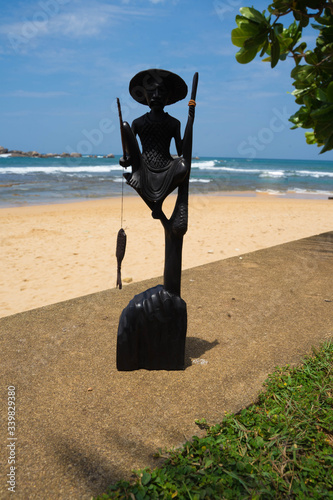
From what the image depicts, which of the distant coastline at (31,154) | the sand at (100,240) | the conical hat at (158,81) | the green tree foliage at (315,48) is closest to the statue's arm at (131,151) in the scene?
the conical hat at (158,81)

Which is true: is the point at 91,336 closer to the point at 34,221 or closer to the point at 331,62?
the point at 331,62

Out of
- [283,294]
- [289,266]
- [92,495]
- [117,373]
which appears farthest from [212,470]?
[289,266]

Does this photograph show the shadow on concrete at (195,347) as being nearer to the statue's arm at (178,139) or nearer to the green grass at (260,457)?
the green grass at (260,457)

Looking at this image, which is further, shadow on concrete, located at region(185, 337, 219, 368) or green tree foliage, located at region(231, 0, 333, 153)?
shadow on concrete, located at region(185, 337, 219, 368)

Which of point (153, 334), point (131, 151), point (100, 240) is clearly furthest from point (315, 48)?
point (100, 240)

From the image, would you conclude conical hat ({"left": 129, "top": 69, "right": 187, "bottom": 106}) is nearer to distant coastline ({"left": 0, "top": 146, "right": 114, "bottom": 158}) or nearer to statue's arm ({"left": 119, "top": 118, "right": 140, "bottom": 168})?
statue's arm ({"left": 119, "top": 118, "right": 140, "bottom": 168})

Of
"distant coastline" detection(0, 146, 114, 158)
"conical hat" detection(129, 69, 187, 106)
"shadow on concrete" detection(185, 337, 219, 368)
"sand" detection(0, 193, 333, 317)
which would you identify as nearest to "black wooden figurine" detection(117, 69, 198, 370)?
"conical hat" detection(129, 69, 187, 106)

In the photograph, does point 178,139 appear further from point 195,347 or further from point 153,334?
point 195,347

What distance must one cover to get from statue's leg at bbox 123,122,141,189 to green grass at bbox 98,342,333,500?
6.23 ft

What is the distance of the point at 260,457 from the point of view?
2.26 meters

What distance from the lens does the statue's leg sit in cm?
306

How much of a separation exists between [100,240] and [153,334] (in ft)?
20.1

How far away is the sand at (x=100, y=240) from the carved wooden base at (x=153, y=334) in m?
2.38

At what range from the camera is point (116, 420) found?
264cm
